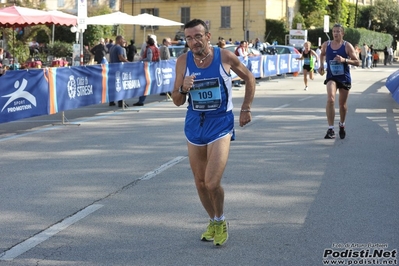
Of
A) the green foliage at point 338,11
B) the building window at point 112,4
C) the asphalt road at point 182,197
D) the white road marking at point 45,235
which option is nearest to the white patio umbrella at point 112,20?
the asphalt road at point 182,197

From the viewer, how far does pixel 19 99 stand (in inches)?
514

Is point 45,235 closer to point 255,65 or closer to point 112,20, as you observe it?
→ point 255,65

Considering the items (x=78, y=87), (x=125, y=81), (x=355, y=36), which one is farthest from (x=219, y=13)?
(x=78, y=87)

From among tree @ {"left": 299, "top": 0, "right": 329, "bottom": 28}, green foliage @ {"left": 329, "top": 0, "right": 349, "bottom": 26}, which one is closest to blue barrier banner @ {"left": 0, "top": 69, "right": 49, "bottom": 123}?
tree @ {"left": 299, "top": 0, "right": 329, "bottom": 28}

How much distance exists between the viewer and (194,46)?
603 cm

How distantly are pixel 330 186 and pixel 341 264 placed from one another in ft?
10.4

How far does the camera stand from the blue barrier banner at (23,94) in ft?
41.5

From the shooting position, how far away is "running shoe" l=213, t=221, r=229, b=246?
6168 mm

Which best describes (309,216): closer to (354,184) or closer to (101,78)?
(354,184)

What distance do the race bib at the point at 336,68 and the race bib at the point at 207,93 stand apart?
6579mm

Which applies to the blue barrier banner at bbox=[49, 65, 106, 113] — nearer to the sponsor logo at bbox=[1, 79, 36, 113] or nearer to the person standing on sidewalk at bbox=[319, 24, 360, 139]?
the sponsor logo at bbox=[1, 79, 36, 113]

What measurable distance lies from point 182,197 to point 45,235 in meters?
1.95

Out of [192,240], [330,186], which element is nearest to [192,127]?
[192,240]

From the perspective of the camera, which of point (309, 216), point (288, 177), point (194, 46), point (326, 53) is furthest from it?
point (326, 53)
